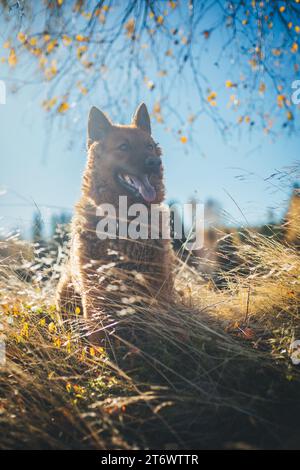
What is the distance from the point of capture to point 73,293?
138 inches

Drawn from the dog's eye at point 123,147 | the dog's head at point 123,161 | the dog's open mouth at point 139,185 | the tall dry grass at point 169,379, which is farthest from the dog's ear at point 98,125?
the tall dry grass at point 169,379

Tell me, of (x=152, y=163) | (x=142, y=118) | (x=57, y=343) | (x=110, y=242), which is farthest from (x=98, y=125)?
(x=57, y=343)

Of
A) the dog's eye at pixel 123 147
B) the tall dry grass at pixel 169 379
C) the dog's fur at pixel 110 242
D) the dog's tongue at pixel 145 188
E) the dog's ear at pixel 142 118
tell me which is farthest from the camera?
the dog's ear at pixel 142 118

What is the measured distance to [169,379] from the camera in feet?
7.29

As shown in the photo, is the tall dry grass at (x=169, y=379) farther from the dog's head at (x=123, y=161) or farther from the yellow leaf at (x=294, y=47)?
the yellow leaf at (x=294, y=47)

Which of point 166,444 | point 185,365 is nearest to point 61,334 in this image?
point 185,365

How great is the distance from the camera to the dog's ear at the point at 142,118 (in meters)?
3.96

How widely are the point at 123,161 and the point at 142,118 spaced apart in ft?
2.51

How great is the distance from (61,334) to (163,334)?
0.93 meters

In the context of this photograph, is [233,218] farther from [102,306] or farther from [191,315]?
[102,306]

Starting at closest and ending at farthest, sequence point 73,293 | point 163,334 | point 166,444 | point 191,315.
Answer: point 166,444 < point 163,334 < point 191,315 < point 73,293

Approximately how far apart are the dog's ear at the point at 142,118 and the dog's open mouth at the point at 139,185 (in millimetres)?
810

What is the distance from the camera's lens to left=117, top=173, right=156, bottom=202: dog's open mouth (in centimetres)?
343

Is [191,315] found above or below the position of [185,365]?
above
